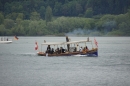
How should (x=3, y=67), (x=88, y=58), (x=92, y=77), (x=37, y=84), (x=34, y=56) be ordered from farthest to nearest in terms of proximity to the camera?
(x=34, y=56)
(x=88, y=58)
(x=3, y=67)
(x=92, y=77)
(x=37, y=84)

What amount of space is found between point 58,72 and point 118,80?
10.7 m

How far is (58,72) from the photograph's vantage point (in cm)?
7469

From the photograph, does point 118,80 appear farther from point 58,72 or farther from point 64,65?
point 64,65

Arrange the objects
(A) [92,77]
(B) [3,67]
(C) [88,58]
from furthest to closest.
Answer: (C) [88,58], (B) [3,67], (A) [92,77]

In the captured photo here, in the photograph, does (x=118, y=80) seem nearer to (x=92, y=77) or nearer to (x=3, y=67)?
(x=92, y=77)

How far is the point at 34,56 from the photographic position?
10344cm

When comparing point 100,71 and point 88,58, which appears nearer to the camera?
point 100,71

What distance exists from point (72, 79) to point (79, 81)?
5.67ft

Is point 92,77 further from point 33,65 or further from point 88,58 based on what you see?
point 88,58

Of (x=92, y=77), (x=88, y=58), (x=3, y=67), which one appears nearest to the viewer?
(x=92, y=77)

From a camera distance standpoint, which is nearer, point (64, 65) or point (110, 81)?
point (110, 81)

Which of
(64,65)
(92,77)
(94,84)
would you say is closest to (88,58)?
(64,65)

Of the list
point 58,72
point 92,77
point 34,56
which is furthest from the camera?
point 34,56

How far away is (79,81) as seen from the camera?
65.3 meters
